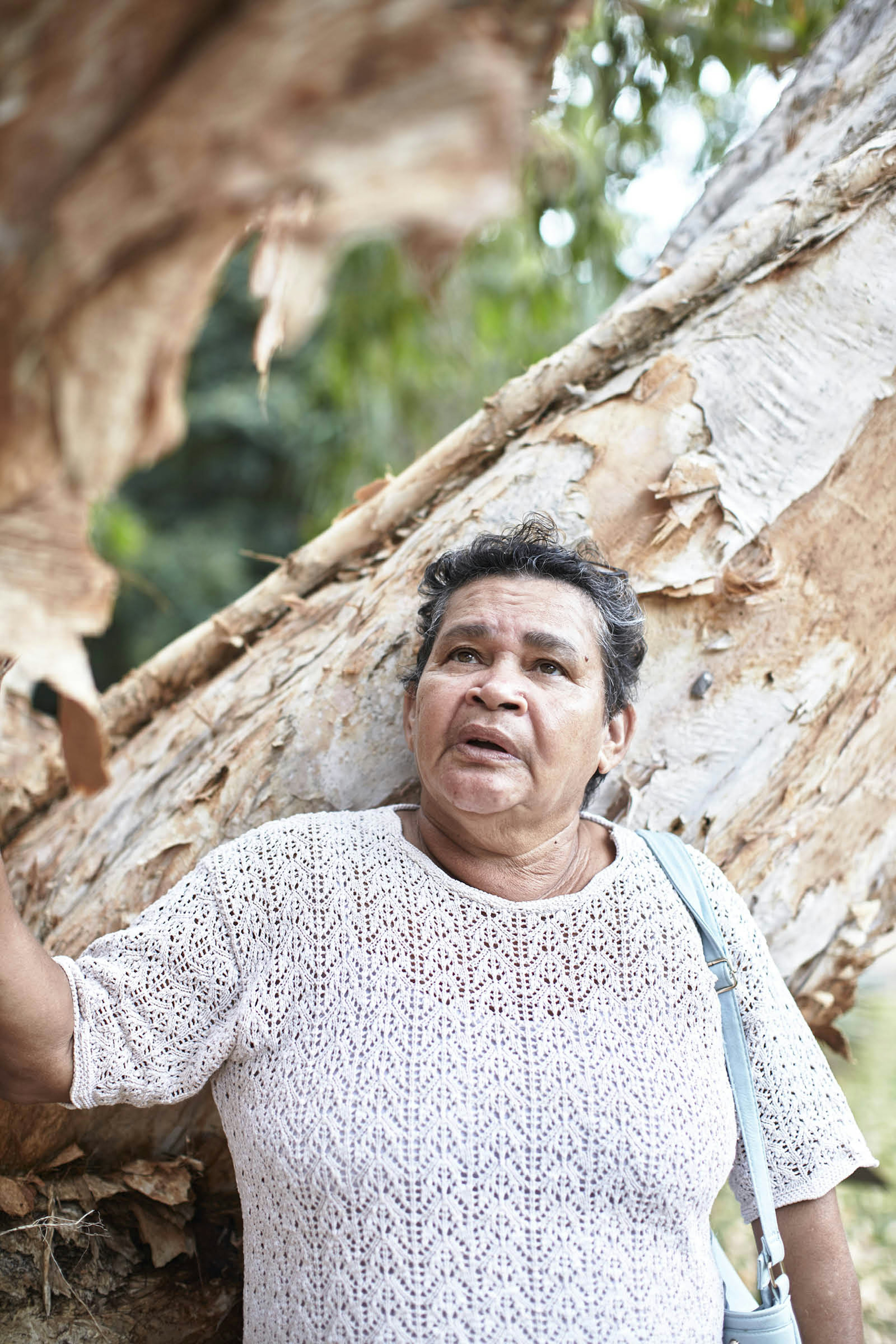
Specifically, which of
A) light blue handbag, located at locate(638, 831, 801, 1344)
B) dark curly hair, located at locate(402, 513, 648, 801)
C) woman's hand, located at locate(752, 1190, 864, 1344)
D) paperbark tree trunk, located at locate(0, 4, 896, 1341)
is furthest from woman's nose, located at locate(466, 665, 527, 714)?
woman's hand, located at locate(752, 1190, 864, 1344)

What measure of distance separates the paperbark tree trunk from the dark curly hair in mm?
77

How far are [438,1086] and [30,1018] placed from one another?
564mm

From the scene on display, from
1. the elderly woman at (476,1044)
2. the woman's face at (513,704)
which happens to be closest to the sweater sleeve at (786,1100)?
the elderly woman at (476,1044)

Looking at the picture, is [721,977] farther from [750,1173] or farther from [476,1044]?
[476,1044]

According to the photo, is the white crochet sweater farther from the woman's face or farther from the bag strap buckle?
the woman's face

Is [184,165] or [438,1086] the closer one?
[184,165]

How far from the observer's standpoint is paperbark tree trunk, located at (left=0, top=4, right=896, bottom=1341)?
1774 millimetres

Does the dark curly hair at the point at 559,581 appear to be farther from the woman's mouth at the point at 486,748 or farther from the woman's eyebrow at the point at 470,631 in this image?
the woman's mouth at the point at 486,748

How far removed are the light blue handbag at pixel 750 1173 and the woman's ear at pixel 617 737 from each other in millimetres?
231

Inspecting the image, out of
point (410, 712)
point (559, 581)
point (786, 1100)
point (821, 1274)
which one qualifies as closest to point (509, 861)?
point (410, 712)

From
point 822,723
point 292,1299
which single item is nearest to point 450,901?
point 292,1299

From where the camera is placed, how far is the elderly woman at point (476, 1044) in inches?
52.0

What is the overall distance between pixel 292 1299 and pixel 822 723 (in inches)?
54.3

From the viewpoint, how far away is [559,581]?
172cm
